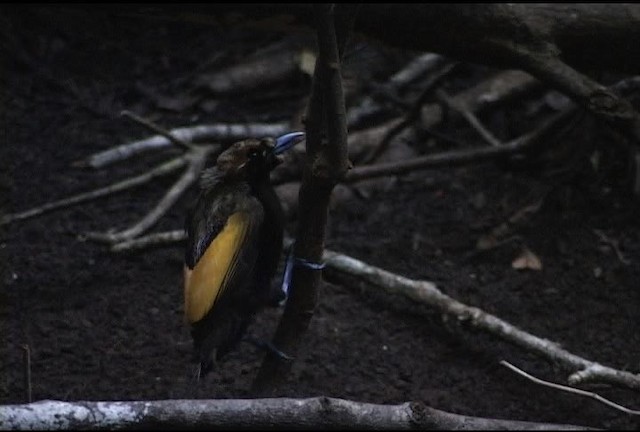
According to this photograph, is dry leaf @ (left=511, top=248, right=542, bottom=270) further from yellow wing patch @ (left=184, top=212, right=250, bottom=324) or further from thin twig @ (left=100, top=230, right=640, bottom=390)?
yellow wing patch @ (left=184, top=212, right=250, bottom=324)

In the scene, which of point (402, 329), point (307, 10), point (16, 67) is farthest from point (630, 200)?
point (16, 67)

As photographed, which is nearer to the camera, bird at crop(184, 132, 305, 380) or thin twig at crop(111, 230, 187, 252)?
bird at crop(184, 132, 305, 380)

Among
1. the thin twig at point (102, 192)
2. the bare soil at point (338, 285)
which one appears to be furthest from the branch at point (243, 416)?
the thin twig at point (102, 192)

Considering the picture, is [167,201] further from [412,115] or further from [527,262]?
[527,262]

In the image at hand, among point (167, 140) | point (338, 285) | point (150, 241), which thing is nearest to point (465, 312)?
point (338, 285)

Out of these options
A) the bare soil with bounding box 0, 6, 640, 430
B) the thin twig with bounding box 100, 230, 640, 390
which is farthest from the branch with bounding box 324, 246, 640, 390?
the bare soil with bounding box 0, 6, 640, 430

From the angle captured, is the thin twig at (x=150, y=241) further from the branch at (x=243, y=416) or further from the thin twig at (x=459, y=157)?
the branch at (x=243, y=416)
